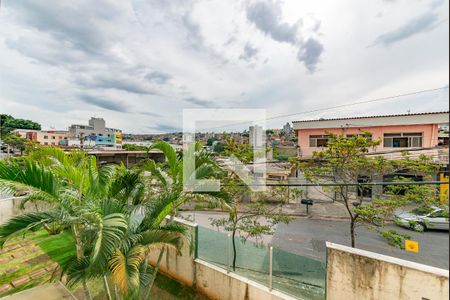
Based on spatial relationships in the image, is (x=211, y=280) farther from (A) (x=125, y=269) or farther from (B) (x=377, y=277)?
(B) (x=377, y=277)

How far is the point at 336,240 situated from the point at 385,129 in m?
7.96

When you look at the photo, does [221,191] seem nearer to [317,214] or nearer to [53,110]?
[53,110]

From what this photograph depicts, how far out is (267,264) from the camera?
12.1 ft

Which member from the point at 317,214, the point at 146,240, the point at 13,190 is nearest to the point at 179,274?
the point at 146,240

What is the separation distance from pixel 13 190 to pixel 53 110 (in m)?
8.54

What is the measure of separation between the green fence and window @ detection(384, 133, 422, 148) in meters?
12.4

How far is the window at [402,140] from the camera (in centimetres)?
1200

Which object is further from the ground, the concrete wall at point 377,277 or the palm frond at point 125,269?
the palm frond at point 125,269

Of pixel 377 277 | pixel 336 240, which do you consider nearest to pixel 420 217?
pixel 336 240

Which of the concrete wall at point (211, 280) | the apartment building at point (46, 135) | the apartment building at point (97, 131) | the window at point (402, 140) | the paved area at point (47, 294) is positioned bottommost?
the concrete wall at point (211, 280)

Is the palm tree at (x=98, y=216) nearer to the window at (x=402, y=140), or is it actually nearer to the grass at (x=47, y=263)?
the grass at (x=47, y=263)

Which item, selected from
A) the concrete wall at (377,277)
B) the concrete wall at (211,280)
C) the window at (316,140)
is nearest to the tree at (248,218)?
the concrete wall at (211,280)

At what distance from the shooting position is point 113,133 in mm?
52188

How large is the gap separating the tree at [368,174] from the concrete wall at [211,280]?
3662mm
